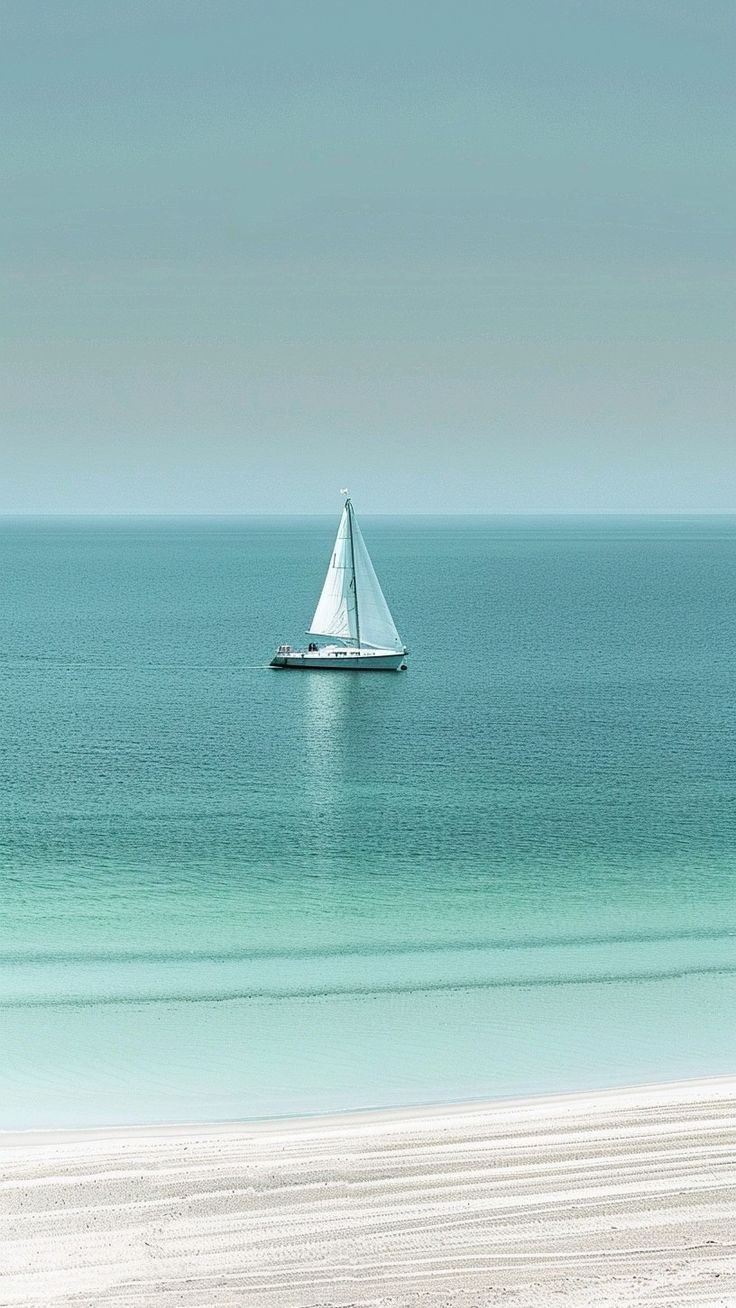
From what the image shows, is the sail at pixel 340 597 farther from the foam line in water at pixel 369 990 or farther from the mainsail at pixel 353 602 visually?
the foam line in water at pixel 369 990

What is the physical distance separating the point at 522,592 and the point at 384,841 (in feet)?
422

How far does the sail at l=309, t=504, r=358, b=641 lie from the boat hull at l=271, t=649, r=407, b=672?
219 centimetres

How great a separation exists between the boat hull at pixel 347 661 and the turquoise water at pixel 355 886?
1216mm

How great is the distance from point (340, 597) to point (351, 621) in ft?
6.68

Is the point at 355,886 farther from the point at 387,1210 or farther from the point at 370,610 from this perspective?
the point at 370,610

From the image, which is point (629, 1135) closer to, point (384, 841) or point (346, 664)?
point (384, 841)

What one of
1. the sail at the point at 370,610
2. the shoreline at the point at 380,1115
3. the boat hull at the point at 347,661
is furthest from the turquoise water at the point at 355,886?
the sail at the point at 370,610

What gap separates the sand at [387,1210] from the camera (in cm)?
1736

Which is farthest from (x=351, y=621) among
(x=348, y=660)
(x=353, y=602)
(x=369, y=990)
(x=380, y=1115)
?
(x=380, y=1115)

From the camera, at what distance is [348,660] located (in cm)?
9031

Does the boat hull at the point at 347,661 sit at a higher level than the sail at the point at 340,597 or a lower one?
lower

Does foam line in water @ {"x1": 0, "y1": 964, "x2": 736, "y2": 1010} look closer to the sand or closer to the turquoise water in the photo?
the turquoise water

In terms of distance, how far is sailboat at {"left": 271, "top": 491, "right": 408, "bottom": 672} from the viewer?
89.7 meters

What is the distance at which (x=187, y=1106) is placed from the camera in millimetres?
25641
